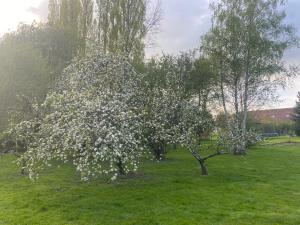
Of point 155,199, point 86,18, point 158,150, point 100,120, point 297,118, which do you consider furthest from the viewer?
point 297,118

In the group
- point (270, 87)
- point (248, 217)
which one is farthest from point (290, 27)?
point (248, 217)

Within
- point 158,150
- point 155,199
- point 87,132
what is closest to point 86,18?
point 158,150

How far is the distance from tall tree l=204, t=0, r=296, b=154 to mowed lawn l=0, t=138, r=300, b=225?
12.2 meters

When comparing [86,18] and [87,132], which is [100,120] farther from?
[86,18]

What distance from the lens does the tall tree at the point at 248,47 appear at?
2697 cm

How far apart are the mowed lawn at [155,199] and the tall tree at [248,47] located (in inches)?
482

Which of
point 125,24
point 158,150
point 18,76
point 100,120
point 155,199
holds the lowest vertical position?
point 155,199

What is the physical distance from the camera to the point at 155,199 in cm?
1138

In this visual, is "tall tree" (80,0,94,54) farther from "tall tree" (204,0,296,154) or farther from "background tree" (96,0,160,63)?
"tall tree" (204,0,296,154)

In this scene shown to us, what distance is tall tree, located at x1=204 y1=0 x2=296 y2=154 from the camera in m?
27.0

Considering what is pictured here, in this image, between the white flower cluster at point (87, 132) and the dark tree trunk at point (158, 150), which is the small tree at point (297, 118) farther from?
the white flower cluster at point (87, 132)

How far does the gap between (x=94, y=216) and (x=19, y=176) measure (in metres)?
8.22

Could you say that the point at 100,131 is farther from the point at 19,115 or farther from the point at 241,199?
the point at 19,115

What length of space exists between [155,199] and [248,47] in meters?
19.6
